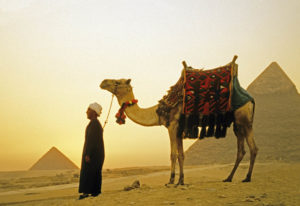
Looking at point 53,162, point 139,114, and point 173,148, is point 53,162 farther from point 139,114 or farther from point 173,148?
point 173,148

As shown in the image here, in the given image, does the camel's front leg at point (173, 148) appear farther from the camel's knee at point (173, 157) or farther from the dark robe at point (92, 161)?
the dark robe at point (92, 161)

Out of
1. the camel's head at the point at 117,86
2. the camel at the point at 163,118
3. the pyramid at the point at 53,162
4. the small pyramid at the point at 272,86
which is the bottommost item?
the pyramid at the point at 53,162

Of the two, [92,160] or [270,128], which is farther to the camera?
[270,128]

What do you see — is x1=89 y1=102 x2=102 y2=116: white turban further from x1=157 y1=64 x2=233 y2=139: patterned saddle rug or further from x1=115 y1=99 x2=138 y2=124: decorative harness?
x1=157 y1=64 x2=233 y2=139: patterned saddle rug

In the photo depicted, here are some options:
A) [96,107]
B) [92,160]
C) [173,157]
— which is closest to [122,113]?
[96,107]

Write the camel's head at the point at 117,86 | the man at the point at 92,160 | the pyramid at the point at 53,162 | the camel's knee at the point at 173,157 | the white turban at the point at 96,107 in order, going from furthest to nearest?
the pyramid at the point at 53,162
the camel's head at the point at 117,86
the camel's knee at the point at 173,157
the white turban at the point at 96,107
the man at the point at 92,160

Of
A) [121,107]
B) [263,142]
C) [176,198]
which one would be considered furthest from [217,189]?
[263,142]

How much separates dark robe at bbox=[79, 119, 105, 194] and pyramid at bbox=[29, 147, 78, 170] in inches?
2495

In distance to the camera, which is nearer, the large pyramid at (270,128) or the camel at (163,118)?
the camel at (163,118)

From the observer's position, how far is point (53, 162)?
6894 centimetres

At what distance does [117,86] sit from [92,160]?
1.95 metres

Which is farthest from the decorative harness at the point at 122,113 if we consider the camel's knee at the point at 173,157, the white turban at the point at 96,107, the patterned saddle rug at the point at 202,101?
the camel's knee at the point at 173,157

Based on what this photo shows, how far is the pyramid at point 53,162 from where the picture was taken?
6807cm

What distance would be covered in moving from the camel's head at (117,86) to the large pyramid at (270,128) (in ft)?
175
